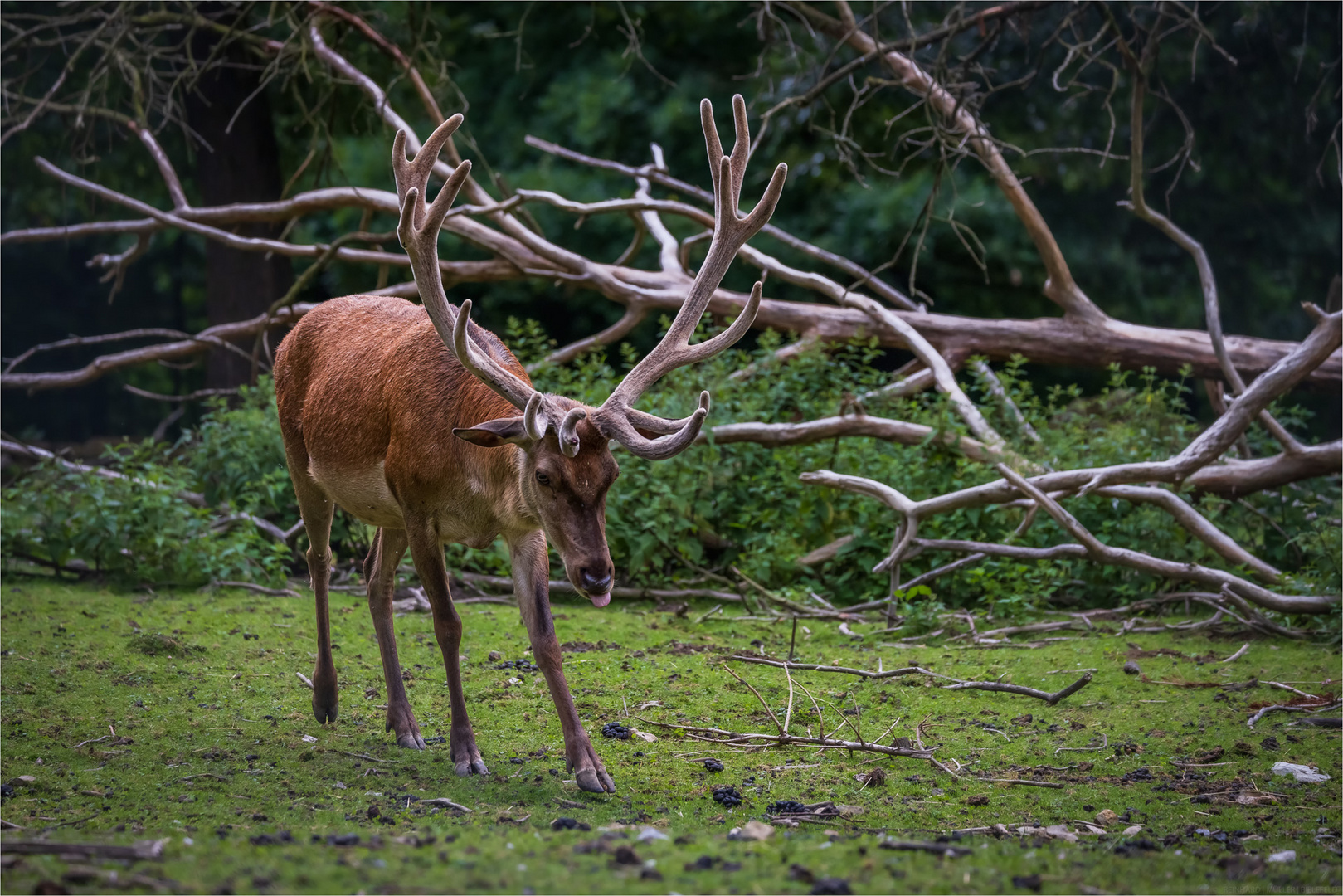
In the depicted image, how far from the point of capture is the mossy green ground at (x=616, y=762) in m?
3.15

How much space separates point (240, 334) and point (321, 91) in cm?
249

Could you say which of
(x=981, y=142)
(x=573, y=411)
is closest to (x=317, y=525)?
Answer: (x=573, y=411)

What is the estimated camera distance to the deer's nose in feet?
14.5

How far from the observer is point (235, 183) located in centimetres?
1309

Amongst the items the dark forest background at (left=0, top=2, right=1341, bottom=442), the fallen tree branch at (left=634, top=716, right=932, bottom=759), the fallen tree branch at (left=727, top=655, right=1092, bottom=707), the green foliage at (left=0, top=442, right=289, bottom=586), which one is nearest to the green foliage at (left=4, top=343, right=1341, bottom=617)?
the green foliage at (left=0, top=442, right=289, bottom=586)

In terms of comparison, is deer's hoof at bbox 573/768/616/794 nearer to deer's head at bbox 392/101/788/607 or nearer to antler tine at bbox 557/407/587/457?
deer's head at bbox 392/101/788/607

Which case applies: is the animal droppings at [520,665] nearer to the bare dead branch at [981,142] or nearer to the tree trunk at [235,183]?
the bare dead branch at [981,142]

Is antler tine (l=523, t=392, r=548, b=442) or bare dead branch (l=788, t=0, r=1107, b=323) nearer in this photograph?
antler tine (l=523, t=392, r=548, b=442)

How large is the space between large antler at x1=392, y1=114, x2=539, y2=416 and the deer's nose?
669mm

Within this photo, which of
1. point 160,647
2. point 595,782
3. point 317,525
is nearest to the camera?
point 595,782

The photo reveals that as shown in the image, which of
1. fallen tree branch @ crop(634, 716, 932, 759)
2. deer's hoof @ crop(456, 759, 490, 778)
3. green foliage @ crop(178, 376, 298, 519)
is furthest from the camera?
green foliage @ crop(178, 376, 298, 519)

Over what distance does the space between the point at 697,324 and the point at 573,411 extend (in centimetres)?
98

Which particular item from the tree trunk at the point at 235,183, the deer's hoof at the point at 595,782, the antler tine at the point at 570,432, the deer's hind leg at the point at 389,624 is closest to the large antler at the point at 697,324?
the antler tine at the point at 570,432

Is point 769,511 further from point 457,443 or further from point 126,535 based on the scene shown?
point 126,535
